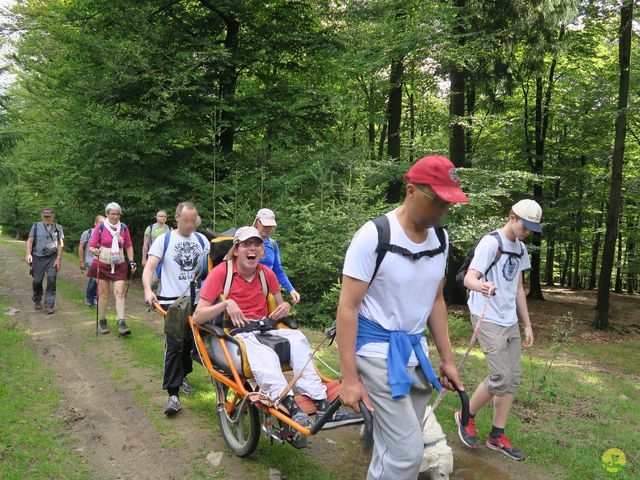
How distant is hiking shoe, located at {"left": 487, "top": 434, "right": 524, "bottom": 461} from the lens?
14.3 ft

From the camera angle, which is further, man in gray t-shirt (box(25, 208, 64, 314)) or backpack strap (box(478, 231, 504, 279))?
man in gray t-shirt (box(25, 208, 64, 314))

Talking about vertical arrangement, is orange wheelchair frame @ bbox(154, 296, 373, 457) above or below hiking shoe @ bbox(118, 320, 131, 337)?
above

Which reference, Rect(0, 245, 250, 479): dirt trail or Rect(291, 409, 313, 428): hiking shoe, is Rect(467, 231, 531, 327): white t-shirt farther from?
Rect(0, 245, 250, 479): dirt trail

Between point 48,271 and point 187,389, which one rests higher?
point 48,271

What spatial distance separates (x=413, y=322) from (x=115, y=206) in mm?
7296

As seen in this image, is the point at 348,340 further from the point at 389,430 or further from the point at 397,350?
the point at 389,430

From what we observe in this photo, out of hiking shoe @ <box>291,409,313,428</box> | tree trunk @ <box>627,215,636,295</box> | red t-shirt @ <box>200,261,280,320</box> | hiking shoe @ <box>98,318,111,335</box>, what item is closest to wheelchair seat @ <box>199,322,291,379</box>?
red t-shirt @ <box>200,261,280,320</box>

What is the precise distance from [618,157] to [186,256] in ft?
48.3

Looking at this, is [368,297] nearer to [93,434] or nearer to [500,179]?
[93,434]

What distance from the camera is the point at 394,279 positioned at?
2.45 metres

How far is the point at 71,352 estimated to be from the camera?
729cm

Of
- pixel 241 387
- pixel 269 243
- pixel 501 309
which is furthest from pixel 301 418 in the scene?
pixel 269 243

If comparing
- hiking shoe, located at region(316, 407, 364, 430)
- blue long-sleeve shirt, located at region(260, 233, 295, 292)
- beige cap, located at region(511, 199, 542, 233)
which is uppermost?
beige cap, located at region(511, 199, 542, 233)

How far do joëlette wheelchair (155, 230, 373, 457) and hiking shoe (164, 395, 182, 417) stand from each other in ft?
2.53
